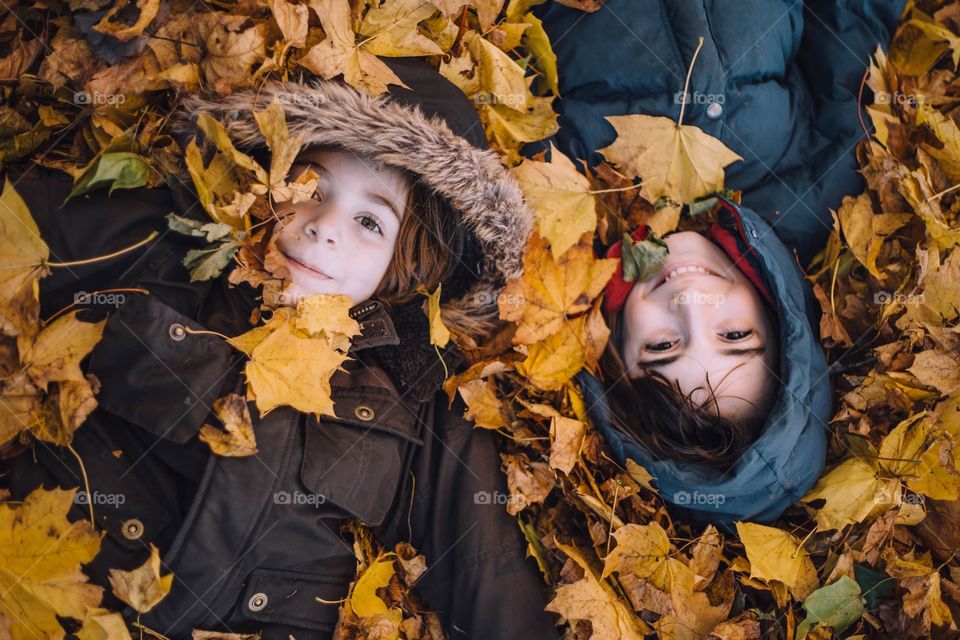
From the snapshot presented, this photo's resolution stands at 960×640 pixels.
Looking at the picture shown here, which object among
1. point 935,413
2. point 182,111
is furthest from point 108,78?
point 935,413

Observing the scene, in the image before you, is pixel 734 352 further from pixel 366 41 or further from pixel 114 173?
pixel 114 173

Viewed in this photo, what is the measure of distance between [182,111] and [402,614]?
1627 millimetres

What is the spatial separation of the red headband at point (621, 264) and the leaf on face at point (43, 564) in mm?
1657

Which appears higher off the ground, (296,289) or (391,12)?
(391,12)

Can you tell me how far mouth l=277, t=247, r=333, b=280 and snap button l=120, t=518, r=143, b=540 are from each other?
0.82 m

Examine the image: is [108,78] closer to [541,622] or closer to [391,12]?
[391,12]

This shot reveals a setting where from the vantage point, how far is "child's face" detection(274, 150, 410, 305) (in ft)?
6.85

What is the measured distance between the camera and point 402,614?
2.26m

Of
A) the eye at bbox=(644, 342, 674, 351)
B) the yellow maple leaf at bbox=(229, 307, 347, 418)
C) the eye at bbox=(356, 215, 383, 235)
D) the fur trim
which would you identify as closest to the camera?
the yellow maple leaf at bbox=(229, 307, 347, 418)

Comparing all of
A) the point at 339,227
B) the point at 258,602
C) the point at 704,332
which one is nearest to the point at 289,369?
the point at 339,227

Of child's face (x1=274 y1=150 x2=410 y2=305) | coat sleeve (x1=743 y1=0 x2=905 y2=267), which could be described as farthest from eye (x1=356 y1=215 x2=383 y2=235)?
coat sleeve (x1=743 y1=0 x2=905 y2=267)

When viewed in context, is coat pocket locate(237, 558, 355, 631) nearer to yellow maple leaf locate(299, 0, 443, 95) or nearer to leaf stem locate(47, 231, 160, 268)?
leaf stem locate(47, 231, 160, 268)

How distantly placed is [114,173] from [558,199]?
1283mm

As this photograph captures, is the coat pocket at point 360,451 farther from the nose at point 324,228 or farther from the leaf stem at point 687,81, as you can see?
the leaf stem at point 687,81
